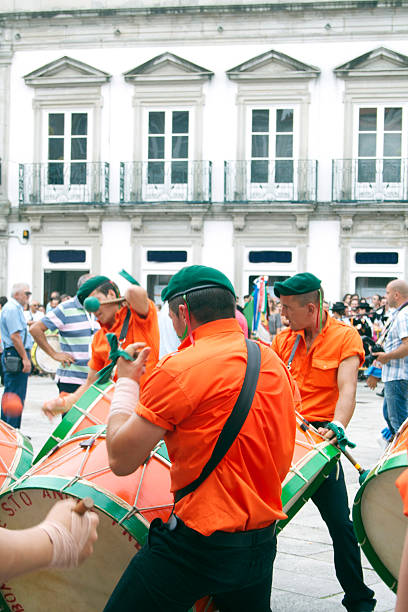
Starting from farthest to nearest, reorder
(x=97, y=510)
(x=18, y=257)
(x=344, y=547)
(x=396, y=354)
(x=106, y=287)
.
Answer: (x=18, y=257) < (x=396, y=354) < (x=106, y=287) < (x=344, y=547) < (x=97, y=510)

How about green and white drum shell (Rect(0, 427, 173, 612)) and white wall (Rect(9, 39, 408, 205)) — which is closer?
green and white drum shell (Rect(0, 427, 173, 612))

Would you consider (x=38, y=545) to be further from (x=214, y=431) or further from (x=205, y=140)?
(x=205, y=140)

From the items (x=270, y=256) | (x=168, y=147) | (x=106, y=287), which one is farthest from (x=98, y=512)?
(x=168, y=147)

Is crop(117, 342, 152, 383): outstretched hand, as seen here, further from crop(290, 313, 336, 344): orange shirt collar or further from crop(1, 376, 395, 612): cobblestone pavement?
crop(1, 376, 395, 612): cobblestone pavement

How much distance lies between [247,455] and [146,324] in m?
2.71

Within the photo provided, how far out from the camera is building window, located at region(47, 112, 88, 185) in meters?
23.6

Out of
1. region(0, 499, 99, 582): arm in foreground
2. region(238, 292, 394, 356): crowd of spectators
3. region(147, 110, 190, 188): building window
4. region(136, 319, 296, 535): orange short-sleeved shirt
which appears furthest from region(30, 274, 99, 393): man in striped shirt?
region(147, 110, 190, 188): building window

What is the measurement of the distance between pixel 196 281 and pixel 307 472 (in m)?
1.33

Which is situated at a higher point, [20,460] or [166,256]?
[166,256]

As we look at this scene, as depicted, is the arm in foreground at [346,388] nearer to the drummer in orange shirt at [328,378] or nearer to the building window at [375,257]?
the drummer in orange shirt at [328,378]

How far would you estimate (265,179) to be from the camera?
74.6 ft

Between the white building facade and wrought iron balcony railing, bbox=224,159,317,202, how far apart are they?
0.04 m

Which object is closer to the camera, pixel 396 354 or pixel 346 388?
pixel 346 388

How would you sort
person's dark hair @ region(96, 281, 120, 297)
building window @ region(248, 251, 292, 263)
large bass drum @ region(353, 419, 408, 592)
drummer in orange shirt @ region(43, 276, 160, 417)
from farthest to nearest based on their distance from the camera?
building window @ region(248, 251, 292, 263) < person's dark hair @ region(96, 281, 120, 297) < drummer in orange shirt @ region(43, 276, 160, 417) < large bass drum @ region(353, 419, 408, 592)
